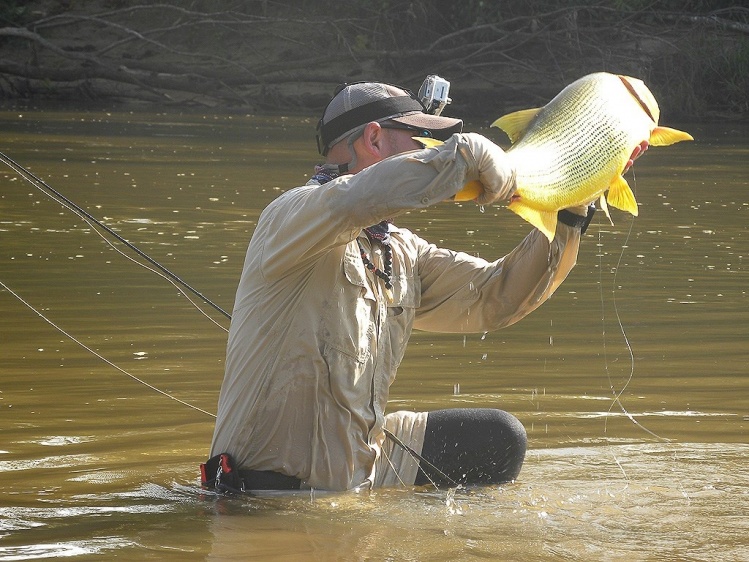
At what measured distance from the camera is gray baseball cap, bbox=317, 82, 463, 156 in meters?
3.64

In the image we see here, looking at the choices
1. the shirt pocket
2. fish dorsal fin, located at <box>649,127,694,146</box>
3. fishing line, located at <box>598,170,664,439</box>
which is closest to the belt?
the shirt pocket

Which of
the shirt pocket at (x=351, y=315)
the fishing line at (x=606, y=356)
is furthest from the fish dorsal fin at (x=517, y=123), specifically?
the fishing line at (x=606, y=356)

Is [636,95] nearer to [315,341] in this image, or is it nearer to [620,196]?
[620,196]

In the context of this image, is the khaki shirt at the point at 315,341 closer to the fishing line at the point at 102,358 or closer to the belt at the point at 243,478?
the belt at the point at 243,478

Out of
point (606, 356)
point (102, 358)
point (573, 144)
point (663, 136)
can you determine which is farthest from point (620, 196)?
point (102, 358)

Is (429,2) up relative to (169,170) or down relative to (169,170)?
up

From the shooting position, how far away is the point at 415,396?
548 centimetres

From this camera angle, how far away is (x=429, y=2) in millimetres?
21844

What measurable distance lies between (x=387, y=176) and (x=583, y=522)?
1.30m

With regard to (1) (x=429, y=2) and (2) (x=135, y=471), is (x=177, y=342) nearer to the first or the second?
(2) (x=135, y=471)

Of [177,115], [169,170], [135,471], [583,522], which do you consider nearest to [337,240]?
[583,522]

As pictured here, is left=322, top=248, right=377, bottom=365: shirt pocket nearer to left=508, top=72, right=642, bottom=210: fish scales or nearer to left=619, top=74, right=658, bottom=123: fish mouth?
left=508, top=72, right=642, bottom=210: fish scales

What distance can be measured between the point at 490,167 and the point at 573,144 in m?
0.25

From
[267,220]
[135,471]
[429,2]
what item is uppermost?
[429,2]
